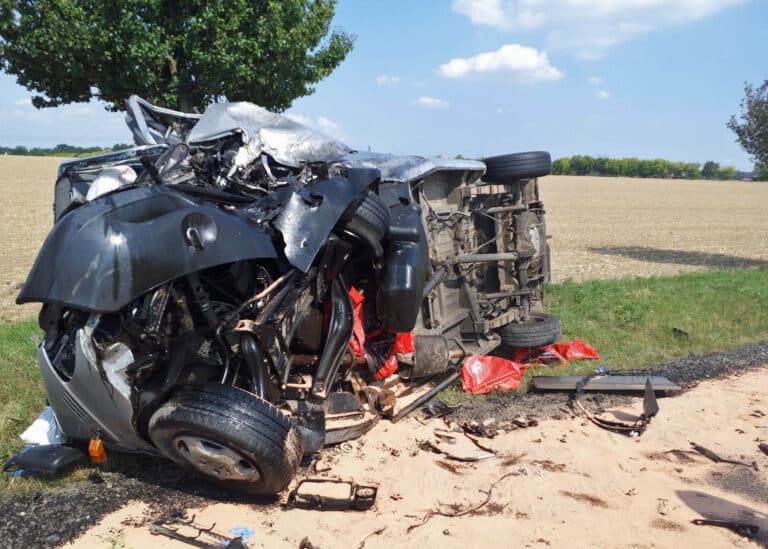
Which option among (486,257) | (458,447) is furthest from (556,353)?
(458,447)

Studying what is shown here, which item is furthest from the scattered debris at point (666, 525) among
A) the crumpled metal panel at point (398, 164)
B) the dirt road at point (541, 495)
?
the crumpled metal panel at point (398, 164)

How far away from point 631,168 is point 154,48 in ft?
289

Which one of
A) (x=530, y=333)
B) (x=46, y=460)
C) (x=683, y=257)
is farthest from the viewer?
(x=683, y=257)

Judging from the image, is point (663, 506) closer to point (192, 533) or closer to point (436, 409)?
point (436, 409)

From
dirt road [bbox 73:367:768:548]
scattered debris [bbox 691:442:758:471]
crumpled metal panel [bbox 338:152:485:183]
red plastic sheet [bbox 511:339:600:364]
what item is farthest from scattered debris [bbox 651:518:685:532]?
red plastic sheet [bbox 511:339:600:364]

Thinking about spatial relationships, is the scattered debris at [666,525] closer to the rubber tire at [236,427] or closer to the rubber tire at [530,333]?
the rubber tire at [236,427]

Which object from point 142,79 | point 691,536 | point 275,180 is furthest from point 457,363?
point 142,79

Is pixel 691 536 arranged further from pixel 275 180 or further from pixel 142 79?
pixel 142 79

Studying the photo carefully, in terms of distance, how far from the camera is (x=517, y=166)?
7066mm

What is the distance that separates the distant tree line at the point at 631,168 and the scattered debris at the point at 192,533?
88.5m

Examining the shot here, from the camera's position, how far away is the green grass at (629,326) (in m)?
5.30

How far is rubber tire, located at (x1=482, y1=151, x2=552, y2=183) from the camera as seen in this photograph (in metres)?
7.08

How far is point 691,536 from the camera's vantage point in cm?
336

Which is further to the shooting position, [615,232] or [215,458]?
[615,232]
